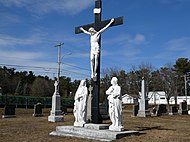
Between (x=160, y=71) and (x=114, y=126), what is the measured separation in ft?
163

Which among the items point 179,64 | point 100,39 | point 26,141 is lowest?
point 26,141

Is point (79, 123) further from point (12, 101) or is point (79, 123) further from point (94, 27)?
point (12, 101)

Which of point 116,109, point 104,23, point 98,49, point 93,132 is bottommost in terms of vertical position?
point 93,132

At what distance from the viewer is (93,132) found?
28.9 feet

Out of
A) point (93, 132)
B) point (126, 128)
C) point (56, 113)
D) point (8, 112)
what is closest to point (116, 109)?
point (93, 132)

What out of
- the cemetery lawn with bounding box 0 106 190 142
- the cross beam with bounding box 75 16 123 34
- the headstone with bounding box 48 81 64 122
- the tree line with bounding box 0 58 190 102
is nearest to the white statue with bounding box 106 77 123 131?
the cemetery lawn with bounding box 0 106 190 142

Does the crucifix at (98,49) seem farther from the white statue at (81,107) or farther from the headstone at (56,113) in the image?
the headstone at (56,113)

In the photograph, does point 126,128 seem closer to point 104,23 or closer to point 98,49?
point 98,49

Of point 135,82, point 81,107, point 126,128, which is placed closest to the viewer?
point 81,107

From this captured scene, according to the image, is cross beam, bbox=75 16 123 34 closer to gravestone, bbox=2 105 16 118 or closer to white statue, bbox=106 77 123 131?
white statue, bbox=106 77 123 131

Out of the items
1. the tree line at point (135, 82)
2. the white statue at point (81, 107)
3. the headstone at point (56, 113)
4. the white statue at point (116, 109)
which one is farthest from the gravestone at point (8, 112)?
the tree line at point (135, 82)

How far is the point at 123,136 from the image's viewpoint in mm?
8461

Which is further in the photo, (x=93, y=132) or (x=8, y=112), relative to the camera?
(x=8, y=112)

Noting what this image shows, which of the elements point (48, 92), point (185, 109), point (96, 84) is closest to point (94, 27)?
point (96, 84)
